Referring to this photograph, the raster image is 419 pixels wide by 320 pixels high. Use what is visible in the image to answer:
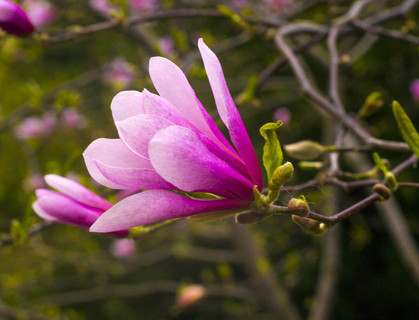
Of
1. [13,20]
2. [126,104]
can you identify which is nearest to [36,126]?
[13,20]

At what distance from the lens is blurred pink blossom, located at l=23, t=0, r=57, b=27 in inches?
78.4

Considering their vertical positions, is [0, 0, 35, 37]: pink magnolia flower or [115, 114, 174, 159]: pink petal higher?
[0, 0, 35, 37]: pink magnolia flower

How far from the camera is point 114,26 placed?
3.22ft

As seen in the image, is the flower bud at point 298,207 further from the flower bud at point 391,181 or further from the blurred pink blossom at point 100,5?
the blurred pink blossom at point 100,5

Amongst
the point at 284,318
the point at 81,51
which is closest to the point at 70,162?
the point at 284,318

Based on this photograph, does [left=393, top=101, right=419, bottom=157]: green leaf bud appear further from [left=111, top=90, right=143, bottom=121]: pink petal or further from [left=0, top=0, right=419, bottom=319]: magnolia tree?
[left=111, top=90, right=143, bottom=121]: pink petal

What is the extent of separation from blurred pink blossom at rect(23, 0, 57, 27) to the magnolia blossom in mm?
1653

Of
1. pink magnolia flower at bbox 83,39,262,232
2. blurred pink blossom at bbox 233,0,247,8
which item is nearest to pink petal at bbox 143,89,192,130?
pink magnolia flower at bbox 83,39,262,232

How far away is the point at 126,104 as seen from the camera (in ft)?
1.35

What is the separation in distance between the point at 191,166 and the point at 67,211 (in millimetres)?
245

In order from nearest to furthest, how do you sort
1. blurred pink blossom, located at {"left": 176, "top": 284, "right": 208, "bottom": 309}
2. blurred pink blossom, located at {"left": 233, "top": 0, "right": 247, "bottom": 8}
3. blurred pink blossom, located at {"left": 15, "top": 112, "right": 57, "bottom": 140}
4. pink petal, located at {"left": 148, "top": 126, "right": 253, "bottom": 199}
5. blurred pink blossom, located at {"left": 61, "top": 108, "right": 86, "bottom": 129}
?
1. pink petal, located at {"left": 148, "top": 126, "right": 253, "bottom": 199}
2. blurred pink blossom, located at {"left": 176, "top": 284, "right": 208, "bottom": 309}
3. blurred pink blossom, located at {"left": 233, "top": 0, "right": 247, "bottom": 8}
4. blurred pink blossom, located at {"left": 61, "top": 108, "right": 86, "bottom": 129}
5. blurred pink blossom, located at {"left": 15, "top": 112, "right": 57, "bottom": 140}

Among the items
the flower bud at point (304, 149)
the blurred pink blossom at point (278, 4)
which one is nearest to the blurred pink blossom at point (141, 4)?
the blurred pink blossom at point (278, 4)

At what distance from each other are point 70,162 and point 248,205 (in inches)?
24.3

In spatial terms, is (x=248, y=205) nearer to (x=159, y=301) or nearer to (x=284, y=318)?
(x=284, y=318)
